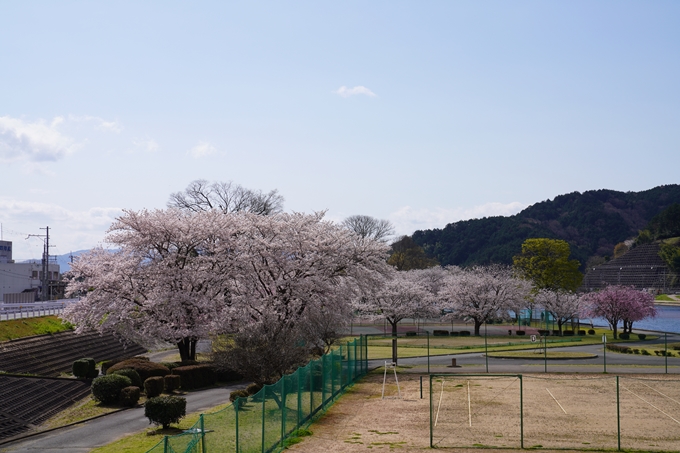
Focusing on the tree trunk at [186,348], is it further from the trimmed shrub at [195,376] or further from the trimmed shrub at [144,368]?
the trimmed shrub at [144,368]

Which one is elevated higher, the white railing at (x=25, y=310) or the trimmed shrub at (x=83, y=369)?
the white railing at (x=25, y=310)

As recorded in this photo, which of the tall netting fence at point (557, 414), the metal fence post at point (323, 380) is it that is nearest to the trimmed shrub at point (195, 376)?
the metal fence post at point (323, 380)

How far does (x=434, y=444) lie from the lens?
21.9 metres

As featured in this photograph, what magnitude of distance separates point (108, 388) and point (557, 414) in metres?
19.9

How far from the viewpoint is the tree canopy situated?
88.4m

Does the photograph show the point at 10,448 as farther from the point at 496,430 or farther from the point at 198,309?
the point at 198,309

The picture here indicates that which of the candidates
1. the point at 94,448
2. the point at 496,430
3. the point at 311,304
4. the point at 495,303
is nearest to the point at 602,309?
the point at 495,303

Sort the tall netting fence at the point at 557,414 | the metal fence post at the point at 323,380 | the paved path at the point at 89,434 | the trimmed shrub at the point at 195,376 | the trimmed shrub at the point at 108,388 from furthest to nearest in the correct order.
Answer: the trimmed shrub at the point at 195,376
the trimmed shrub at the point at 108,388
the metal fence post at the point at 323,380
the paved path at the point at 89,434
the tall netting fence at the point at 557,414

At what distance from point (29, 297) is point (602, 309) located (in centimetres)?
6570

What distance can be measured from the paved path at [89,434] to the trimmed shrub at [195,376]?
5269 mm

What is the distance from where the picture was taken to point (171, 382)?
1387 inches

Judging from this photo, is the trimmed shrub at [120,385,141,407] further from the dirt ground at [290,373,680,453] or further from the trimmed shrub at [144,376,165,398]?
the dirt ground at [290,373,680,453]

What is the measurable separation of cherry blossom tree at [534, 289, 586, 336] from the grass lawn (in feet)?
183

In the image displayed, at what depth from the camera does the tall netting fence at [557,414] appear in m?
22.4
